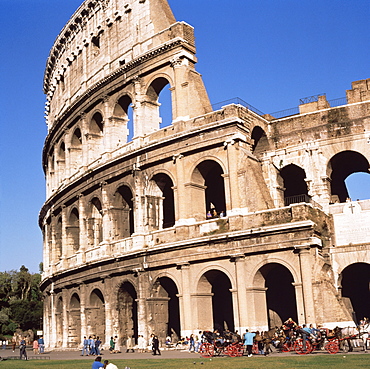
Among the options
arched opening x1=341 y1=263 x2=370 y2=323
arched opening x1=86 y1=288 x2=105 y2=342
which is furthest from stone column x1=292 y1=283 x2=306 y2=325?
arched opening x1=86 y1=288 x2=105 y2=342

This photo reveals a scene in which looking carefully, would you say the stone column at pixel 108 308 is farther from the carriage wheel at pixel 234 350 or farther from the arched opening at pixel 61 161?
the arched opening at pixel 61 161

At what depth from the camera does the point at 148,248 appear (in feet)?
86.4

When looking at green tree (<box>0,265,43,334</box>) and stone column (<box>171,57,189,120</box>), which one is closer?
stone column (<box>171,57,189,120</box>)

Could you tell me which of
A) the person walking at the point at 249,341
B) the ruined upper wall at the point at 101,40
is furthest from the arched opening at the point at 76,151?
the person walking at the point at 249,341

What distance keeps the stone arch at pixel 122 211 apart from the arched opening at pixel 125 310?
2.77 metres

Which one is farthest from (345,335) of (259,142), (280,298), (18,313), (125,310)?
(18,313)

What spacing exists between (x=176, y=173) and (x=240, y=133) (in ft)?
12.3

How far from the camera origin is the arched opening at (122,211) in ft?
97.5

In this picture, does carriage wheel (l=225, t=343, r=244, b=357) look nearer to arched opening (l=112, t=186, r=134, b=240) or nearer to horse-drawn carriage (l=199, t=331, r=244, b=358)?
horse-drawn carriage (l=199, t=331, r=244, b=358)

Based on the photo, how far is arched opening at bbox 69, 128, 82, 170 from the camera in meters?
35.3

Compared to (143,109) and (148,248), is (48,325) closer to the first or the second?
(148,248)

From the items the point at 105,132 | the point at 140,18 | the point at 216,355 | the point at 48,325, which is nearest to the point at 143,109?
the point at 105,132

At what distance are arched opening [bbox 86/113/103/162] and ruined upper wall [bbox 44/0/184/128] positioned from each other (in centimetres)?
224

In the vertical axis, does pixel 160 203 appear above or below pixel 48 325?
above
